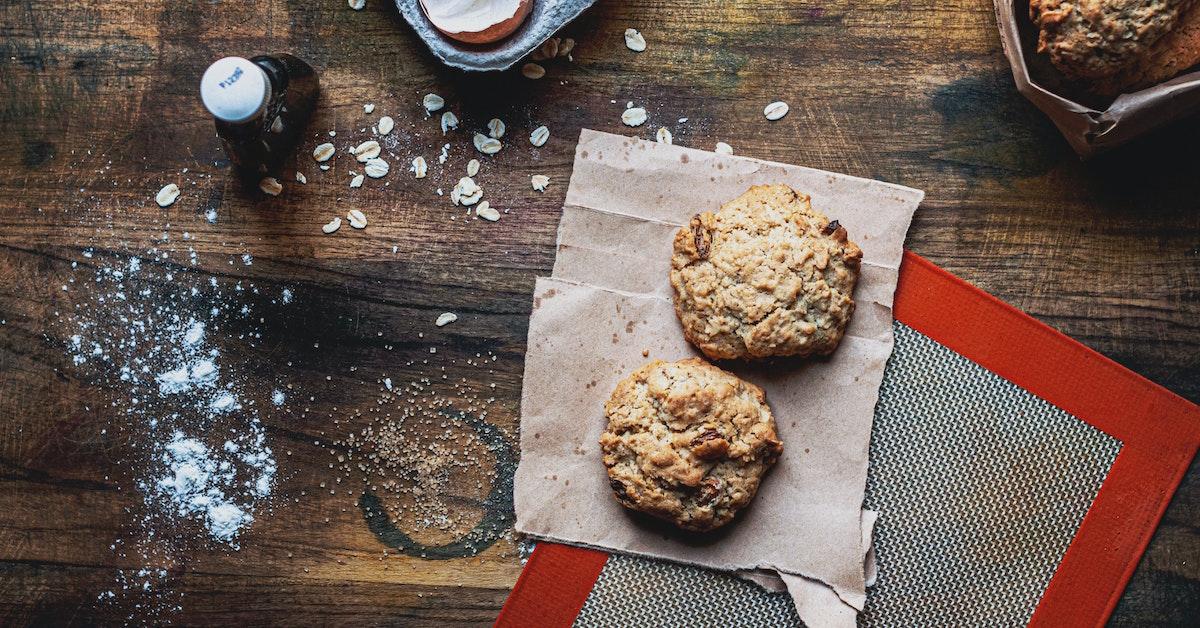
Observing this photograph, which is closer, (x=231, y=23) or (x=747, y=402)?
(x=747, y=402)

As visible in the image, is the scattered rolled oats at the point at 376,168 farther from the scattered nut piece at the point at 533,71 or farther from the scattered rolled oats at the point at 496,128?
the scattered nut piece at the point at 533,71

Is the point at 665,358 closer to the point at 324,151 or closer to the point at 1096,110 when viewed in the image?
the point at 324,151

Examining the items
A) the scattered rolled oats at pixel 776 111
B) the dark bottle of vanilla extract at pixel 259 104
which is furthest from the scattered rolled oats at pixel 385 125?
the scattered rolled oats at pixel 776 111

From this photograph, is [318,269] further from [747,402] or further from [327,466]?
[747,402]

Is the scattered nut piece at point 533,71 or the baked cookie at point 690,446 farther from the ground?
the scattered nut piece at point 533,71

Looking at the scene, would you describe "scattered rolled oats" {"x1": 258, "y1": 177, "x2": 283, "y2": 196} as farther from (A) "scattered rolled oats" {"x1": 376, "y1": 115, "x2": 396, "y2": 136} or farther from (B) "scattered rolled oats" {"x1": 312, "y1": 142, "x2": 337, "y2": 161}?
(A) "scattered rolled oats" {"x1": 376, "y1": 115, "x2": 396, "y2": 136}

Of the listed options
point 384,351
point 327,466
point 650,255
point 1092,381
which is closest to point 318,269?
point 384,351

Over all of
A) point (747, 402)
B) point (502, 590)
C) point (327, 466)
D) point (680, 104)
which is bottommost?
point (502, 590)
